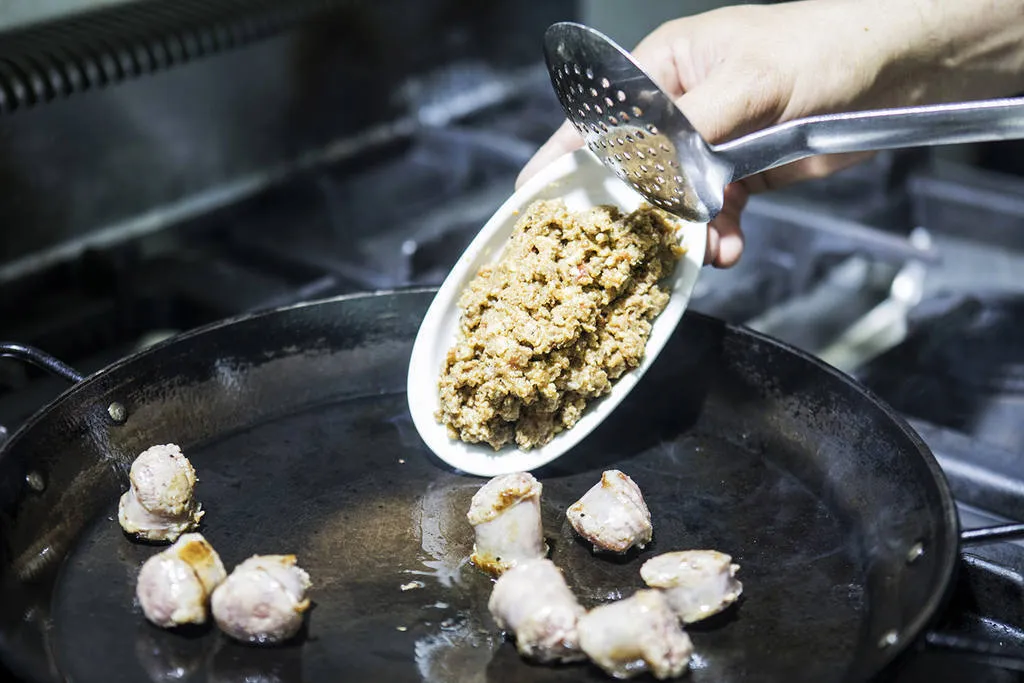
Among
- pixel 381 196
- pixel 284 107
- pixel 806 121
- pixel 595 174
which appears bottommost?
pixel 381 196

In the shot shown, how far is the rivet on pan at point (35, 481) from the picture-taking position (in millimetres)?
1188

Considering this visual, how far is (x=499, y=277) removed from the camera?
1.32m

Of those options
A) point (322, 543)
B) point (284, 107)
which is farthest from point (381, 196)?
point (322, 543)

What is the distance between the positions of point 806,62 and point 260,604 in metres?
0.98

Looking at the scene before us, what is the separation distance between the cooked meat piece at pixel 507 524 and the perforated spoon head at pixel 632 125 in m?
0.38

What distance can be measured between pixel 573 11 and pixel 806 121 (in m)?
1.72

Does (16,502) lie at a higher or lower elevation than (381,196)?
higher

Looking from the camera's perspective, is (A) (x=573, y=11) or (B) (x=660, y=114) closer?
(B) (x=660, y=114)

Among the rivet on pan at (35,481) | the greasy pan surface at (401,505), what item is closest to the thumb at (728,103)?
the greasy pan surface at (401,505)

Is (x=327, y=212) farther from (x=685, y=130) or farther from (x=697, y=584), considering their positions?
(x=697, y=584)

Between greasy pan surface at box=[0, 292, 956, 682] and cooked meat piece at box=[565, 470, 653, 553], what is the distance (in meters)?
0.03

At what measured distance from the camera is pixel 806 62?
142 centimetres

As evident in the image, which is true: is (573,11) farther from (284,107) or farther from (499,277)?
(499,277)

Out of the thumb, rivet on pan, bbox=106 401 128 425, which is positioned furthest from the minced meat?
rivet on pan, bbox=106 401 128 425
